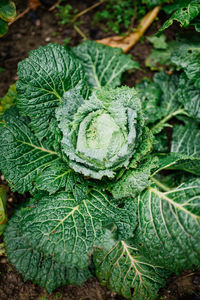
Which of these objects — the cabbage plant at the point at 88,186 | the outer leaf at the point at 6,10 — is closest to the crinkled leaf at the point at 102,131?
the cabbage plant at the point at 88,186

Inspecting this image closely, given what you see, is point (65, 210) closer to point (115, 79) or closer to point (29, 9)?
point (115, 79)

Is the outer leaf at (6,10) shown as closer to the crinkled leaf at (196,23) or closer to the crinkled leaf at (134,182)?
the crinkled leaf at (196,23)

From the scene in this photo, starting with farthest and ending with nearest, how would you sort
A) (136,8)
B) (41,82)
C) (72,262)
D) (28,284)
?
(136,8) → (28,284) → (41,82) → (72,262)

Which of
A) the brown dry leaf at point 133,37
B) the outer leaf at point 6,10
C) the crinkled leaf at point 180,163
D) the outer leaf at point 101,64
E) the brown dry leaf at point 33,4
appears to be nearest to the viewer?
the crinkled leaf at point 180,163

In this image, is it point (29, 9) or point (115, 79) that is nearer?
point (115, 79)

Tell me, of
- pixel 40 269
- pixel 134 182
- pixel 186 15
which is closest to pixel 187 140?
pixel 134 182

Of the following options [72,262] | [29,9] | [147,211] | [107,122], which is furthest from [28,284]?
[29,9]

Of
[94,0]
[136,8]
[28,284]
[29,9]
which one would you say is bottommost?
[28,284]
